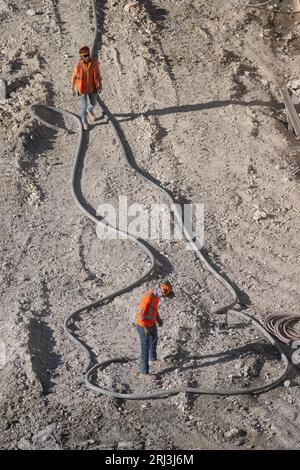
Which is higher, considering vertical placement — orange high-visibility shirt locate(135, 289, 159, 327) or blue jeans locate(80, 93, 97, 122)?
blue jeans locate(80, 93, 97, 122)

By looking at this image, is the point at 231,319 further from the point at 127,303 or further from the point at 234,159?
the point at 234,159

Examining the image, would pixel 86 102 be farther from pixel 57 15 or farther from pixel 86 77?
pixel 57 15

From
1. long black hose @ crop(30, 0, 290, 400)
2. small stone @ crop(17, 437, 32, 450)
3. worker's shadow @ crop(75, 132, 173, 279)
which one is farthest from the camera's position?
worker's shadow @ crop(75, 132, 173, 279)

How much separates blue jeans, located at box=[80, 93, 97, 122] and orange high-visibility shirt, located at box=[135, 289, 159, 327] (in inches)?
251

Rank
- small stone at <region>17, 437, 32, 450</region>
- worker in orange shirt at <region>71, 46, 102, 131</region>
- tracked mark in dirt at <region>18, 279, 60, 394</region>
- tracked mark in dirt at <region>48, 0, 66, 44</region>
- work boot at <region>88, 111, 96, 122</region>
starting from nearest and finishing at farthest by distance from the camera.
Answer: small stone at <region>17, 437, 32, 450</region> < tracked mark in dirt at <region>18, 279, 60, 394</region> < worker in orange shirt at <region>71, 46, 102, 131</region> < work boot at <region>88, 111, 96, 122</region> < tracked mark in dirt at <region>48, 0, 66, 44</region>

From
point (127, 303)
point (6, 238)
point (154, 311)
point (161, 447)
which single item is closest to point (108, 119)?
point (6, 238)

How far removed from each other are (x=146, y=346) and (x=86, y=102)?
21.8ft

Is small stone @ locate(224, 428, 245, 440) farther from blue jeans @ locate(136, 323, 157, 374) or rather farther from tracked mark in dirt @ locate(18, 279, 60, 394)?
tracked mark in dirt @ locate(18, 279, 60, 394)

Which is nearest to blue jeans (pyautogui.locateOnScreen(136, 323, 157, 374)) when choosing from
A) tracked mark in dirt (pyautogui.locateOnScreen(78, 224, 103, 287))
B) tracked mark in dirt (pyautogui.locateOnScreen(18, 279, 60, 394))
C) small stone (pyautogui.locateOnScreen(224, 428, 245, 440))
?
tracked mark in dirt (pyautogui.locateOnScreen(18, 279, 60, 394))

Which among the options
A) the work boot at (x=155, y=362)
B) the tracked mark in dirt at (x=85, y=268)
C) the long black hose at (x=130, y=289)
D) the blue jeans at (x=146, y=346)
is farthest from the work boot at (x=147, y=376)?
the tracked mark in dirt at (x=85, y=268)

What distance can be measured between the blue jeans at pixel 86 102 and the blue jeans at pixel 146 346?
252 inches

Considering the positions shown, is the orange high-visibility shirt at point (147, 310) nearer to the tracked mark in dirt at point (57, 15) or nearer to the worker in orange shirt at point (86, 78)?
the worker in orange shirt at point (86, 78)

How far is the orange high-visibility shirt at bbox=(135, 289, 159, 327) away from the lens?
13312mm

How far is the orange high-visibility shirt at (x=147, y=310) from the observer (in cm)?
1331
